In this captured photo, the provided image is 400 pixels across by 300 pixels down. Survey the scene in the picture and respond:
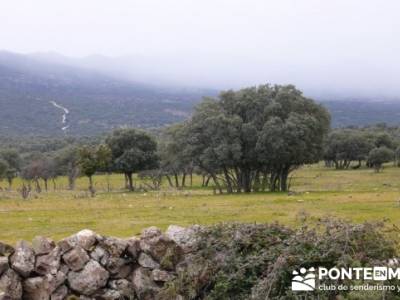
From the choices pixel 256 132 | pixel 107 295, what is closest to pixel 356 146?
pixel 256 132

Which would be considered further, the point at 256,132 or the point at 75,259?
the point at 256,132

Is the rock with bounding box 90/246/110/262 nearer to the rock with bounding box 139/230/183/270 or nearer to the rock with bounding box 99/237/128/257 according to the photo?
the rock with bounding box 99/237/128/257

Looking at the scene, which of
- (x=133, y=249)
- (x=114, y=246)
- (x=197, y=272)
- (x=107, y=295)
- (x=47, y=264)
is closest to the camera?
(x=197, y=272)

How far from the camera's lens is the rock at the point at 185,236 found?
1170cm

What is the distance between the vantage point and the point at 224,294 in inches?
414

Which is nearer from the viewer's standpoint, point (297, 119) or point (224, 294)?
point (224, 294)

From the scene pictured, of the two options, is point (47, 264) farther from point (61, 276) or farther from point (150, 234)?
point (150, 234)

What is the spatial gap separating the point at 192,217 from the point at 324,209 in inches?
278

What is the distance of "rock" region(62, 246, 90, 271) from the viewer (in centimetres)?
1116

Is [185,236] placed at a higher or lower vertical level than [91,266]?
higher

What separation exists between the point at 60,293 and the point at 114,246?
139 cm

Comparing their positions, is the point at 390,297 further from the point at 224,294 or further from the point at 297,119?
the point at 297,119

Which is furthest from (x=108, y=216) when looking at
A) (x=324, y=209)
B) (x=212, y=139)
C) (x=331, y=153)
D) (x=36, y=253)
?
(x=331, y=153)

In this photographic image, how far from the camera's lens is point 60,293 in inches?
436
